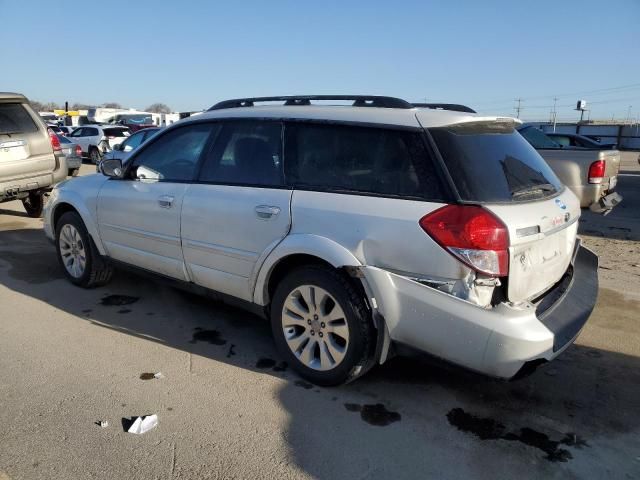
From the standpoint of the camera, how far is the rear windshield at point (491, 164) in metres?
2.89

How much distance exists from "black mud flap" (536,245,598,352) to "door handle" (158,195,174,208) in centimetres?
266

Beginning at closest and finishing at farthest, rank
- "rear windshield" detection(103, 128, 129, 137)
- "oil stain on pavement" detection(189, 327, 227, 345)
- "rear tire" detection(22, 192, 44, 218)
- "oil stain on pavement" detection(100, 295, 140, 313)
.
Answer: "oil stain on pavement" detection(189, 327, 227, 345) < "oil stain on pavement" detection(100, 295, 140, 313) < "rear tire" detection(22, 192, 44, 218) < "rear windshield" detection(103, 128, 129, 137)

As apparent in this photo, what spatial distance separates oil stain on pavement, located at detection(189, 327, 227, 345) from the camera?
4.09 metres

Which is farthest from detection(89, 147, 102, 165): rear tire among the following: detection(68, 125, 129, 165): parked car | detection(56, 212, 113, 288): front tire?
detection(56, 212, 113, 288): front tire

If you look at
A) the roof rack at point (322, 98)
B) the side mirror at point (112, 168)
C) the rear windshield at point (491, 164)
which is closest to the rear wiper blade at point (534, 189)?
the rear windshield at point (491, 164)

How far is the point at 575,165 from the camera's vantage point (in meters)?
8.38

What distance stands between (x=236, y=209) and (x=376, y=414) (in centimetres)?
158

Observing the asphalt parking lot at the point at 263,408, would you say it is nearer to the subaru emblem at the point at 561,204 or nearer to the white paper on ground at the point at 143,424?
the white paper on ground at the point at 143,424

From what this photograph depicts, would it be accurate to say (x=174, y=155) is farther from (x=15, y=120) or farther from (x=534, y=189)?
(x=15, y=120)

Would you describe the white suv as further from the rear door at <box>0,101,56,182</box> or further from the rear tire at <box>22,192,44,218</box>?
the rear tire at <box>22,192,44,218</box>

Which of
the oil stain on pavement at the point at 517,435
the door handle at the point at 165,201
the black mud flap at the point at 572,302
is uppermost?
the door handle at the point at 165,201

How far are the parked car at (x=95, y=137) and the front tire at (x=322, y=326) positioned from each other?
2016 cm

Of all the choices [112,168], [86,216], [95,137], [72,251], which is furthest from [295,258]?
[95,137]

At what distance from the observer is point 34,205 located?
908 centimetres
